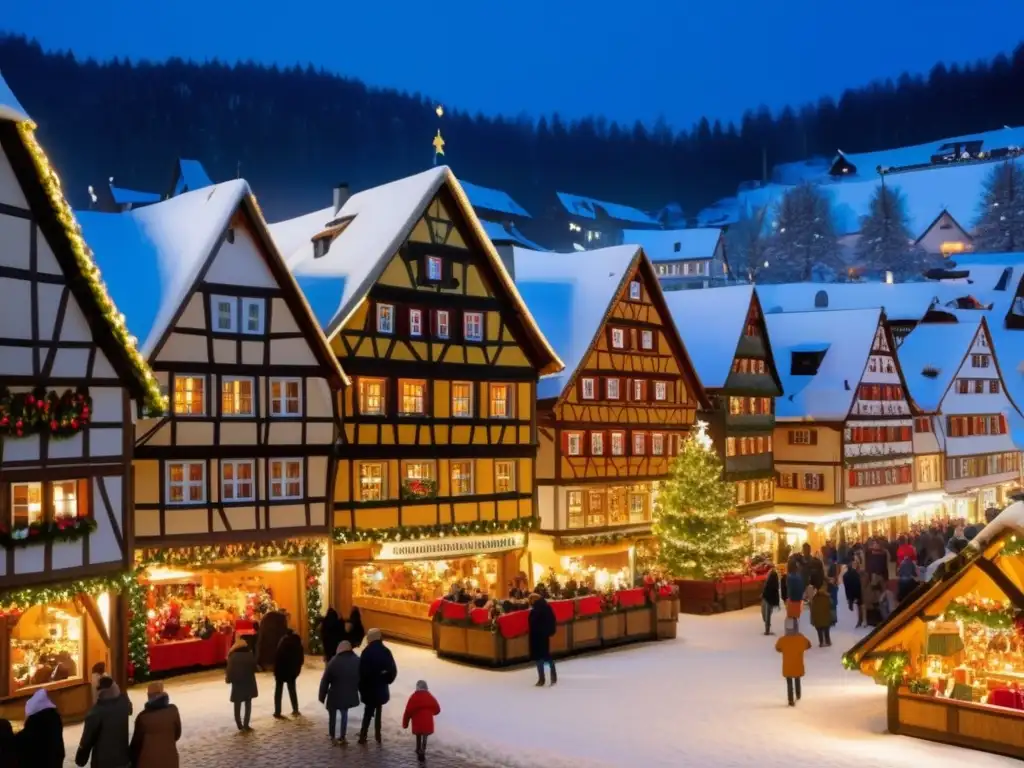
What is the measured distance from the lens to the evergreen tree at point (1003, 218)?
336 feet

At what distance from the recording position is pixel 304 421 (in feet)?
80.9

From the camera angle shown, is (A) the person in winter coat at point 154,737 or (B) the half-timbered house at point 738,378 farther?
(B) the half-timbered house at point 738,378

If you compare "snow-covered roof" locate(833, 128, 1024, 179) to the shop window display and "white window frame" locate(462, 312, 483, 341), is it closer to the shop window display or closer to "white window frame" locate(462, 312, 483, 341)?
"white window frame" locate(462, 312, 483, 341)

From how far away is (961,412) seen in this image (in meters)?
52.6

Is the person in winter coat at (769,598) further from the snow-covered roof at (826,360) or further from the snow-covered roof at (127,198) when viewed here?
the snow-covered roof at (127,198)

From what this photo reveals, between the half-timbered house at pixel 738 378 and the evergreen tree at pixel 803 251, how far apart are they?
58.1 meters

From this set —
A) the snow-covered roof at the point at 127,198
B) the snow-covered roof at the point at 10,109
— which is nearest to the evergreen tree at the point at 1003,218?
the snow-covered roof at the point at 127,198

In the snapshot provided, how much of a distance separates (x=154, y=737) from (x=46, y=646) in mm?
8649

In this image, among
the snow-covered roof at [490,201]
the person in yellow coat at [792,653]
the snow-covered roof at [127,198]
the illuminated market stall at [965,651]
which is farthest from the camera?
the snow-covered roof at [490,201]

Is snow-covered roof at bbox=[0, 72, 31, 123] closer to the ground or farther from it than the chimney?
closer to the ground

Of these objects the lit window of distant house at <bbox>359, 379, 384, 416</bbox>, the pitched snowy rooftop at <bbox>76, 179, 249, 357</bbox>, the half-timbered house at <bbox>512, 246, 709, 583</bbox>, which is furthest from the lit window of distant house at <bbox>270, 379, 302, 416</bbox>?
the half-timbered house at <bbox>512, 246, 709, 583</bbox>

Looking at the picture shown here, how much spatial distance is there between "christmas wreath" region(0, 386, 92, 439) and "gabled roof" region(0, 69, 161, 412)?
→ 92 centimetres

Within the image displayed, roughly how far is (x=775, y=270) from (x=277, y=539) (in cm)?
8356

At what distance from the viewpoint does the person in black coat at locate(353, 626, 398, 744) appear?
52.4ft
